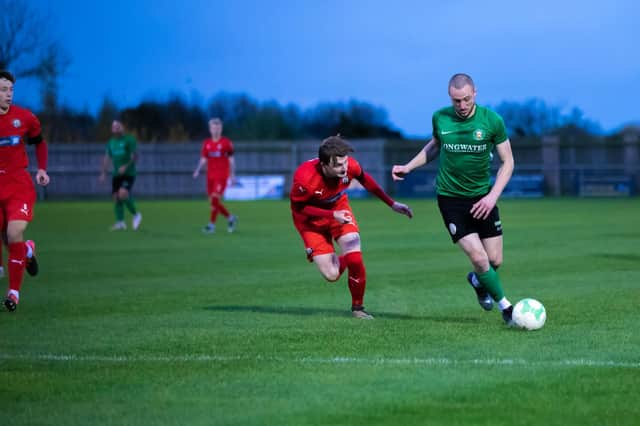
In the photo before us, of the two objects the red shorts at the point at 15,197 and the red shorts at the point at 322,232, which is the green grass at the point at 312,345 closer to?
the red shorts at the point at 322,232

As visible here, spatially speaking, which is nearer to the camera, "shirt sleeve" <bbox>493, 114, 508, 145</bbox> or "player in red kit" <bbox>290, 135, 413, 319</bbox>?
"shirt sleeve" <bbox>493, 114, 508, 145</bbox>

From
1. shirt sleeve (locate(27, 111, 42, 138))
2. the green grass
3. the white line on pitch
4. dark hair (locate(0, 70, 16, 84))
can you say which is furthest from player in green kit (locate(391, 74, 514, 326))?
dark hair (locate(0, 70, 16, 84))

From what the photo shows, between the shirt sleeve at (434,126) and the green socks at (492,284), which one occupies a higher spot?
the shirt sleeve at (434,126)

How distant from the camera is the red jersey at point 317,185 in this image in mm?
9797

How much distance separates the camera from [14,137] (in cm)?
1091

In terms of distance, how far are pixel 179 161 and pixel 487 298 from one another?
42.7 meters

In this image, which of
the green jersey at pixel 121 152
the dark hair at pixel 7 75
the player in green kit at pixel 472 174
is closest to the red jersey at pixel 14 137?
the dark hair at pixel 7 75

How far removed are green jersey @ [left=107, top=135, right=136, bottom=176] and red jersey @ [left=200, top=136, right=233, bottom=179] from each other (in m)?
1.73

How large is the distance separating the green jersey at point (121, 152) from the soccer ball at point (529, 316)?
1720 cm

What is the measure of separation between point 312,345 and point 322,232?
2330mm

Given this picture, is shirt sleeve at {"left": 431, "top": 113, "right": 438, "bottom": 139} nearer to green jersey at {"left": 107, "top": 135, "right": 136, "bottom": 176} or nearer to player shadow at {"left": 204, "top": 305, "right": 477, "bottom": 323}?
player shadow at {"left": 204, "top": 305, "right": 477, "bottom": 323}

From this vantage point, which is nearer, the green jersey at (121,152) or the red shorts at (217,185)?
the red shorts at (217,185)

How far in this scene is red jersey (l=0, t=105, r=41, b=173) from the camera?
10.8 metres

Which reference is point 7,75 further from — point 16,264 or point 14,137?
point 16,264
